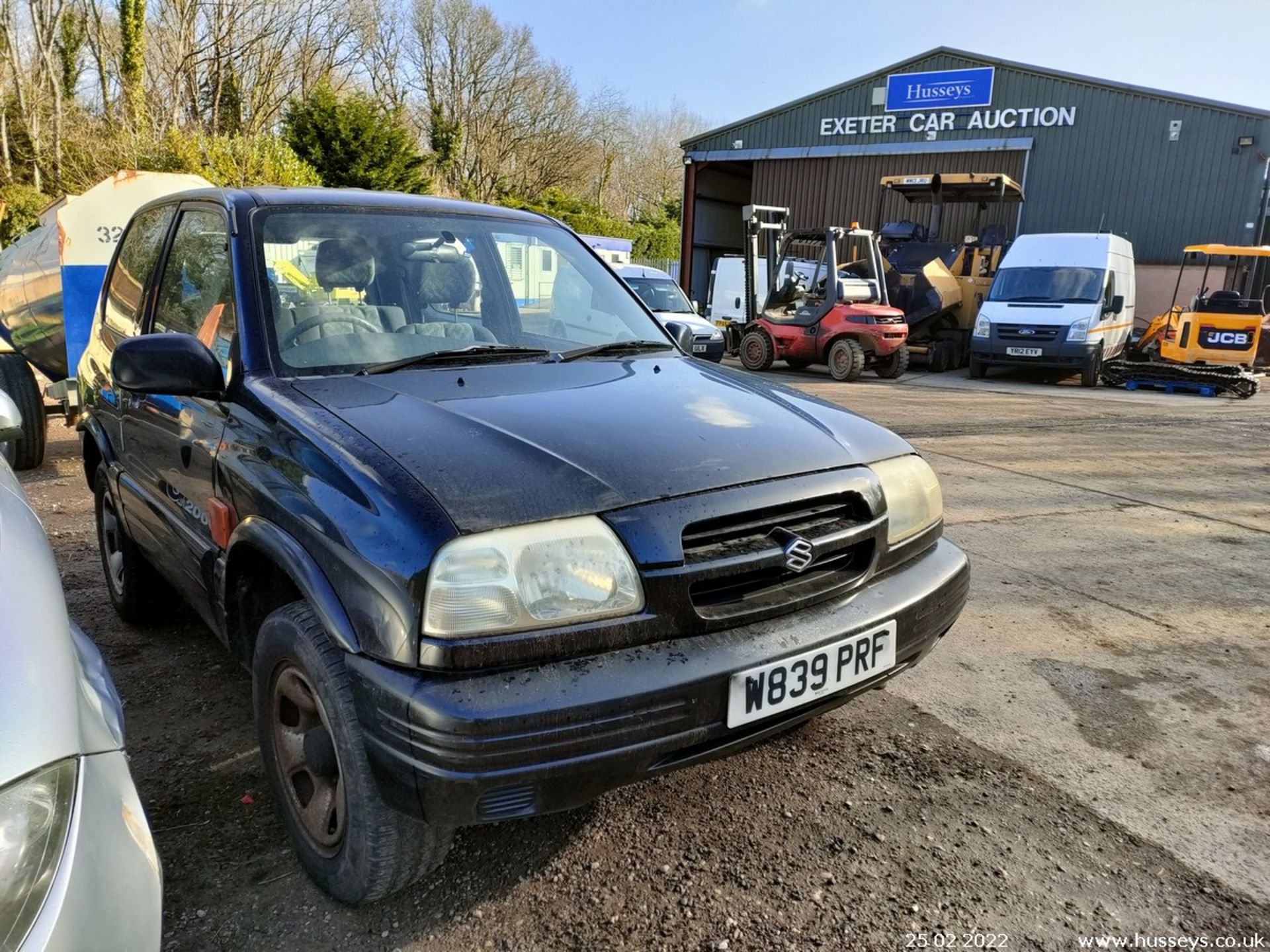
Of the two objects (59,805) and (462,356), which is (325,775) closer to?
(59,805)

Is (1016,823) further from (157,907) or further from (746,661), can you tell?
(157,907)

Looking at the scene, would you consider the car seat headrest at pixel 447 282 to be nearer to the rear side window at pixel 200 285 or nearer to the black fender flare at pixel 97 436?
the rear side window at pixel 200 285

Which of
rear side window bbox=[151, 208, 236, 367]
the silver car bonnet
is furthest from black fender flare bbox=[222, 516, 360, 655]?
rear side window bbox=[151, 208, 236, 367]

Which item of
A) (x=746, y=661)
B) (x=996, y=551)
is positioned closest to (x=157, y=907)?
(x=746, y=661)

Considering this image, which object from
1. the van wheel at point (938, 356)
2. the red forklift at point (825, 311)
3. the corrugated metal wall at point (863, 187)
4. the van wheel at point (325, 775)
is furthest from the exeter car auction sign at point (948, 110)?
the van wheel at point (325, 775)

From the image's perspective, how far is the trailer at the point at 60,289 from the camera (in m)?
5.84

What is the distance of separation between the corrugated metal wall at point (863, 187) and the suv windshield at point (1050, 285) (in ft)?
18.2

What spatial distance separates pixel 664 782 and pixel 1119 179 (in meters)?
21.7

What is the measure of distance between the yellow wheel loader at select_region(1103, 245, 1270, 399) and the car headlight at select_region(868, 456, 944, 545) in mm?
13091

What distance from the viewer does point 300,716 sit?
2.04 m

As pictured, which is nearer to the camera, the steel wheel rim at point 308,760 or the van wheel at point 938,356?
the steel wheel rim at point 308,760

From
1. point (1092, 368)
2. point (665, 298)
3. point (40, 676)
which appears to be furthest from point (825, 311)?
point (40, 676)

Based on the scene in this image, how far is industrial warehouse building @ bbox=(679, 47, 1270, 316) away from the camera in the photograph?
18.6 metres

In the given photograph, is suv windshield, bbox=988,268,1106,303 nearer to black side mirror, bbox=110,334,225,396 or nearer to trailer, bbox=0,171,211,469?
trailer, bbox=0,171,211,469
